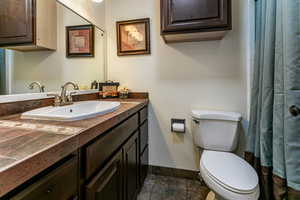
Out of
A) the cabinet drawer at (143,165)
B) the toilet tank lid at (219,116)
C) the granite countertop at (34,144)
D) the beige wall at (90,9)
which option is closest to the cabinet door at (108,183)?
the granite countertop at (34,144)

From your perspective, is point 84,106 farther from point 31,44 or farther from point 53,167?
point 53,167

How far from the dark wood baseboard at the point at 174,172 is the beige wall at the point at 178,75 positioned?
0.05 meters

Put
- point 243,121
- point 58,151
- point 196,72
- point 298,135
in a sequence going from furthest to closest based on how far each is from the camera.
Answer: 1. point 196,72
2. point 243,121
3. point 298,135
4. point 58,151

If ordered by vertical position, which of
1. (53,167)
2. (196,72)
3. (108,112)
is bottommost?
(53,167)

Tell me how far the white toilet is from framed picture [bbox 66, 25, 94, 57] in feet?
4.27

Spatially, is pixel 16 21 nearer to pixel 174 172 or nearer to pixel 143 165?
pixel 143 165

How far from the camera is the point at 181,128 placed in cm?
166

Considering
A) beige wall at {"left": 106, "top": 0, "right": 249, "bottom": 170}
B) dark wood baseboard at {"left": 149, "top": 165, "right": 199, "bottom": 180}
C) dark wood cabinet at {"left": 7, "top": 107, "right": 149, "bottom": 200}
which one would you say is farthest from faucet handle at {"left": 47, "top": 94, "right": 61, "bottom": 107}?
dark wood baseboard at {"left": 149, "top": 165, "right": 199, "bottom": 180}

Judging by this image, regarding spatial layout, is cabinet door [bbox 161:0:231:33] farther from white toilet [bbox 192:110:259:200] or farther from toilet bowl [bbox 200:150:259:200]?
toilet bowl [bbox 200:150:259:200]

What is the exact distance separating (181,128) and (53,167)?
1330 mm

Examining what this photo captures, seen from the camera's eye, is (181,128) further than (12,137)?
Yes

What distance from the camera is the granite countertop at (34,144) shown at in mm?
367

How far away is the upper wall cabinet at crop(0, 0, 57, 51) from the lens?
2.93ft

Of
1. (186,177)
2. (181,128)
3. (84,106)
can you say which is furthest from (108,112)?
(186,177)
